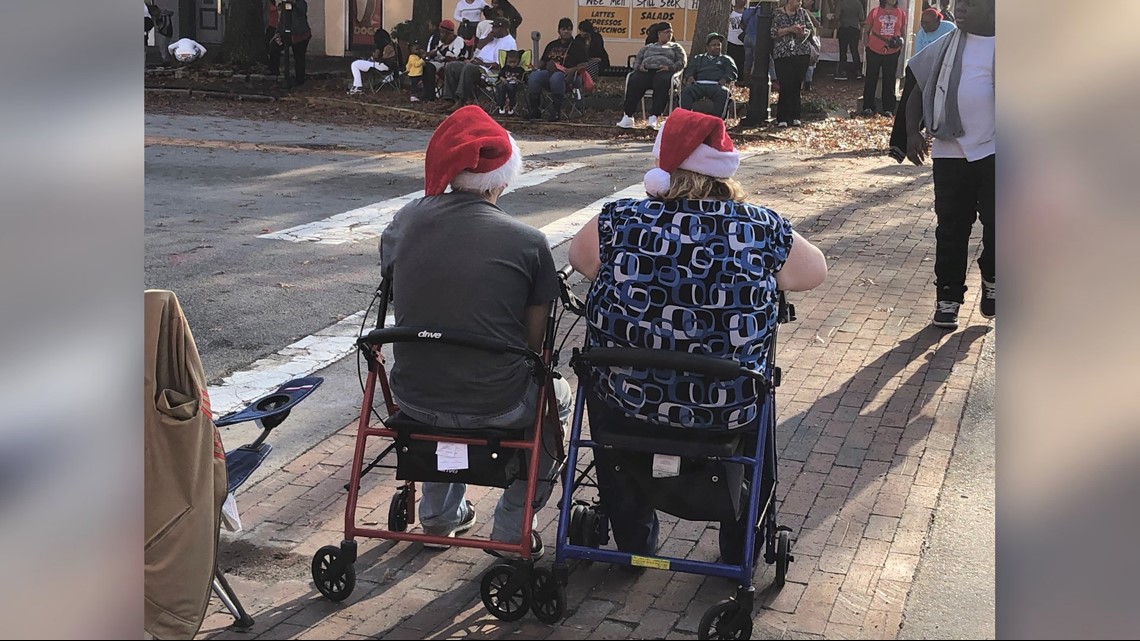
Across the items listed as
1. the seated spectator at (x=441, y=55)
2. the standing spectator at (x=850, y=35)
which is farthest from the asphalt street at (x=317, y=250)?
the standing spectator at (x=850, y=35)

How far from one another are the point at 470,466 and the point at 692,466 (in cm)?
74

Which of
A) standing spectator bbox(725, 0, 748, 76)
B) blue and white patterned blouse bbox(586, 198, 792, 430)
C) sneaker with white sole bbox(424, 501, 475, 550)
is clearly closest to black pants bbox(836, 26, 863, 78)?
standing spectator bbox(725, 0, 748, 76)

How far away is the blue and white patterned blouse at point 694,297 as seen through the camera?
155 inches

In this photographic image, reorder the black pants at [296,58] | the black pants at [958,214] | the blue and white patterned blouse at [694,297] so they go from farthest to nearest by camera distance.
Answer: the black pants at [296,58]
the black pants at [958,214]
the blue and white patterned blouse at [694,297]

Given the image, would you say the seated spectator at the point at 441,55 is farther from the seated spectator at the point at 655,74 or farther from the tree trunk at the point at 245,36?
the tree trunk at the point at 245,36

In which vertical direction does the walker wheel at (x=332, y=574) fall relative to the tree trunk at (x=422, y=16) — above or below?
below

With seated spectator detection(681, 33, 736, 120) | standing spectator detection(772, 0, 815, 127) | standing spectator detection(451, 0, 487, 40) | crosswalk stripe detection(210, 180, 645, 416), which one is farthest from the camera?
standing spectator detection(451, 0, 487, 40)

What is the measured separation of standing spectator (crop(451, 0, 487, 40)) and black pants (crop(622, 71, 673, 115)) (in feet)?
15.1

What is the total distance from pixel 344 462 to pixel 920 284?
16.7ft

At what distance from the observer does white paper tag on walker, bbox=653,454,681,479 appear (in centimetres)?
404

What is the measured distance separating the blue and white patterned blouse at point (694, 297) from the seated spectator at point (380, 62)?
1984 cm

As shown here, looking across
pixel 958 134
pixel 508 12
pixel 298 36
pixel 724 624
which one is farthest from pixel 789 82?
pixel 724 624

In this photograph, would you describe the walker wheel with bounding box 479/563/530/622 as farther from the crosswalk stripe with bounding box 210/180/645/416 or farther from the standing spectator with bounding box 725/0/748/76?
the standing spectator with bounding box 725/0/748/76
